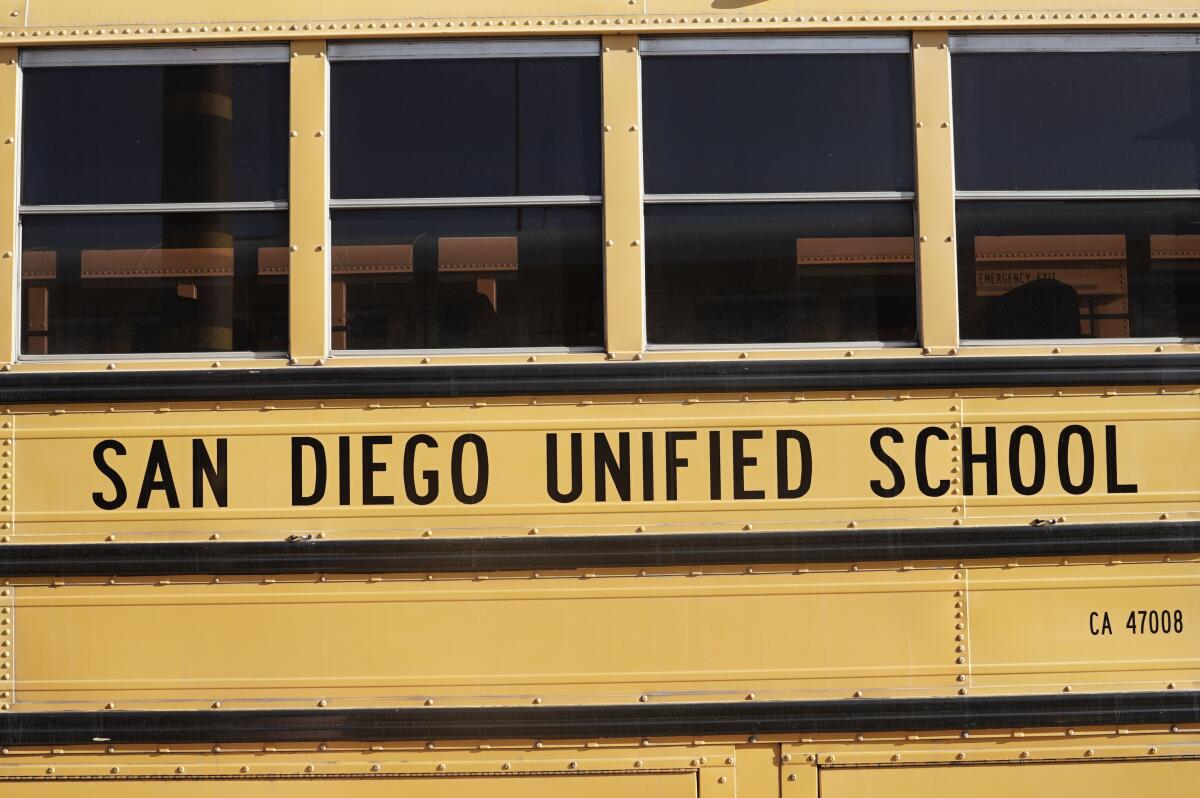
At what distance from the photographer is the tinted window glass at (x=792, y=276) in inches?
103

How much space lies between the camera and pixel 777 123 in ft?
8.64

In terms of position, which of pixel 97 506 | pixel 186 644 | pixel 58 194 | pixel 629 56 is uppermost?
pixel 629 56

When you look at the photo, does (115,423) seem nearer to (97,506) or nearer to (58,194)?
(97,506)

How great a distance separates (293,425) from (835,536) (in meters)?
1.42

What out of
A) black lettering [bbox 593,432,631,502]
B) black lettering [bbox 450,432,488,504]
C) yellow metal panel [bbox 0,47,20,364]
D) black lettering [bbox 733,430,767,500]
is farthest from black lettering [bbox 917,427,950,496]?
yellow metal panel [bbox 0,47,20,364]

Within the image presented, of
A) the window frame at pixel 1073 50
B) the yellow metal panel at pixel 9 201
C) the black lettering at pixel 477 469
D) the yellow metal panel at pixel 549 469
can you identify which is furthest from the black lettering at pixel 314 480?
the window frame at pixel 1073 50

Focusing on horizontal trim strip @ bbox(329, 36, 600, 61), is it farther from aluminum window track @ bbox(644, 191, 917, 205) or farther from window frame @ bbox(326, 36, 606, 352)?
aluminum window track @ bbox(644, 191, 917, 205)

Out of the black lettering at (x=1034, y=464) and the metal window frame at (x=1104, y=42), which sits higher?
the metal window frame at (x=1104, y=42)

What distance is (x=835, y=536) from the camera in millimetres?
2506

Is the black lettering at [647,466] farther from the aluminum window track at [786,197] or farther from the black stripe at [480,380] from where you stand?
the aluminum window track at [786,197]

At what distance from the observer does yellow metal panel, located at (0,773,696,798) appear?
2.50 m

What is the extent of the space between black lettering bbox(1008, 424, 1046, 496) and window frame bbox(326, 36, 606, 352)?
1103 mm

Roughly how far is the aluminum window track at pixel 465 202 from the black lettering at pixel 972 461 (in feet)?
3.75

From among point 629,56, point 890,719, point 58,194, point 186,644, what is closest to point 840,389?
point 890,719
